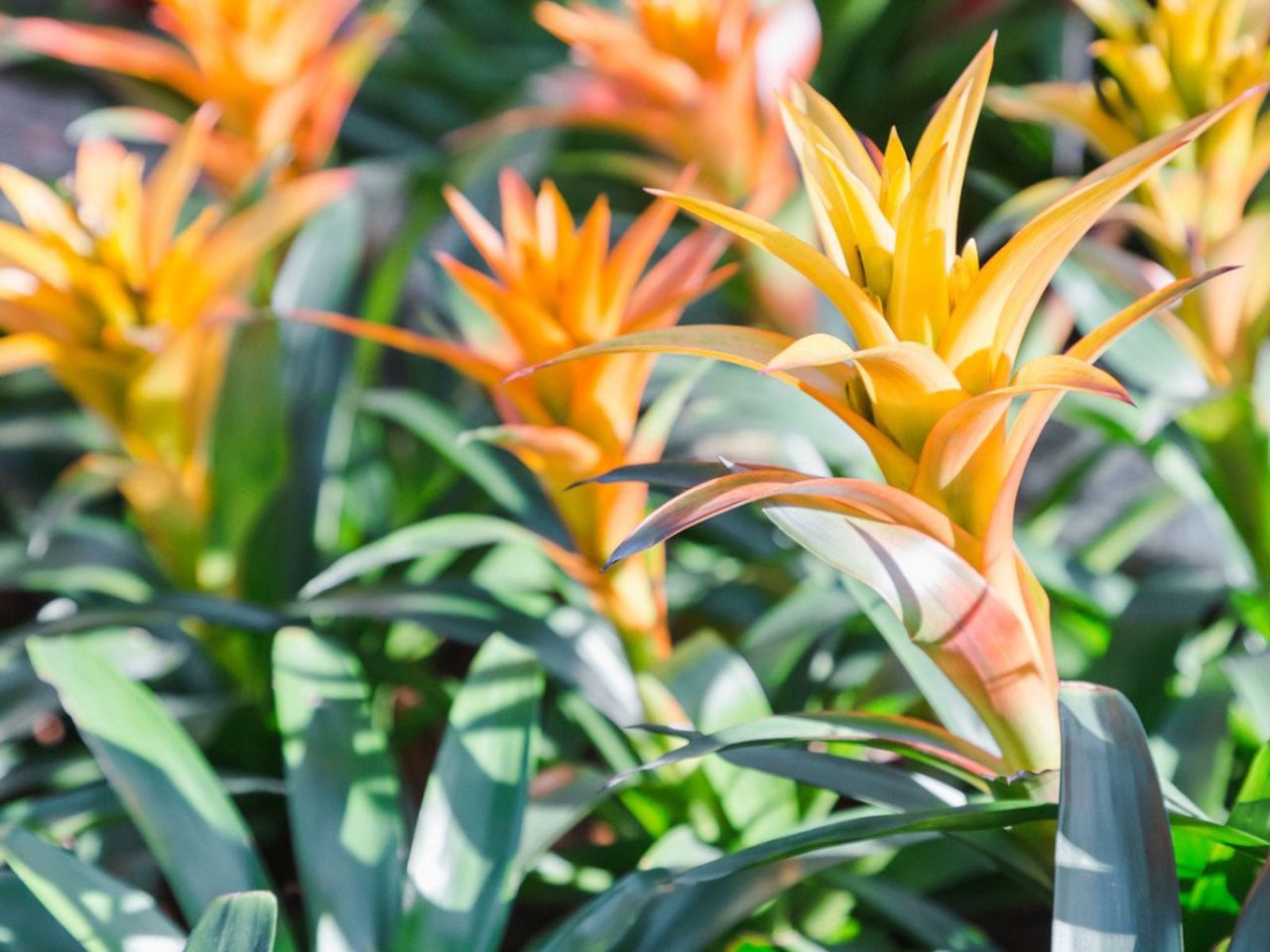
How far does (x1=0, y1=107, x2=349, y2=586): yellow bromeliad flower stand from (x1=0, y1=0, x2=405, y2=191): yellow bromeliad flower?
0.24 metres

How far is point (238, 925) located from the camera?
63 centimetres

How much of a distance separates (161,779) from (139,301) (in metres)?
0.44

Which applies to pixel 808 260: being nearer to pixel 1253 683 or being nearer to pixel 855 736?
pixel 855 736

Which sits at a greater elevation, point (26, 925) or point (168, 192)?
point (168, 192)

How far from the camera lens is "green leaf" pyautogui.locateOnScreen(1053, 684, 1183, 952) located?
0.58m

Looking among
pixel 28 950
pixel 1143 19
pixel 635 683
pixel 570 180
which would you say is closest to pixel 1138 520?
pixel 1143 19

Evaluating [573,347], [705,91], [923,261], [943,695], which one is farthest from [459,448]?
[923,261]

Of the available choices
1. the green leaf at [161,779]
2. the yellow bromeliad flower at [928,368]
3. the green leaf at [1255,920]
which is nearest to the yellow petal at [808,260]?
the yellow bromeliad flower at [928,368]

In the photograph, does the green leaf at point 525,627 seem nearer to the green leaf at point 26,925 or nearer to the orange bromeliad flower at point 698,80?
the green leaf at point 26,925

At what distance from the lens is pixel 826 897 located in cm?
92

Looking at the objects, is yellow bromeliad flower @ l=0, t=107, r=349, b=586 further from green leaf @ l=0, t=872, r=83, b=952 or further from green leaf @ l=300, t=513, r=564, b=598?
green leaf @ l=0, t=872, r=83, b=952

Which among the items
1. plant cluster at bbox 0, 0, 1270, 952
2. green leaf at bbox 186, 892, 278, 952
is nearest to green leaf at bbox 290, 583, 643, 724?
plant cluster at bbox 0, 0, 1270, 952

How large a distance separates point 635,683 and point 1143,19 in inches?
28.7

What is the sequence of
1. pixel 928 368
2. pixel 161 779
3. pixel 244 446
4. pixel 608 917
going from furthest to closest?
pixel 244 446, pixel 161 779, pixel 608 917, pixel 928 368
